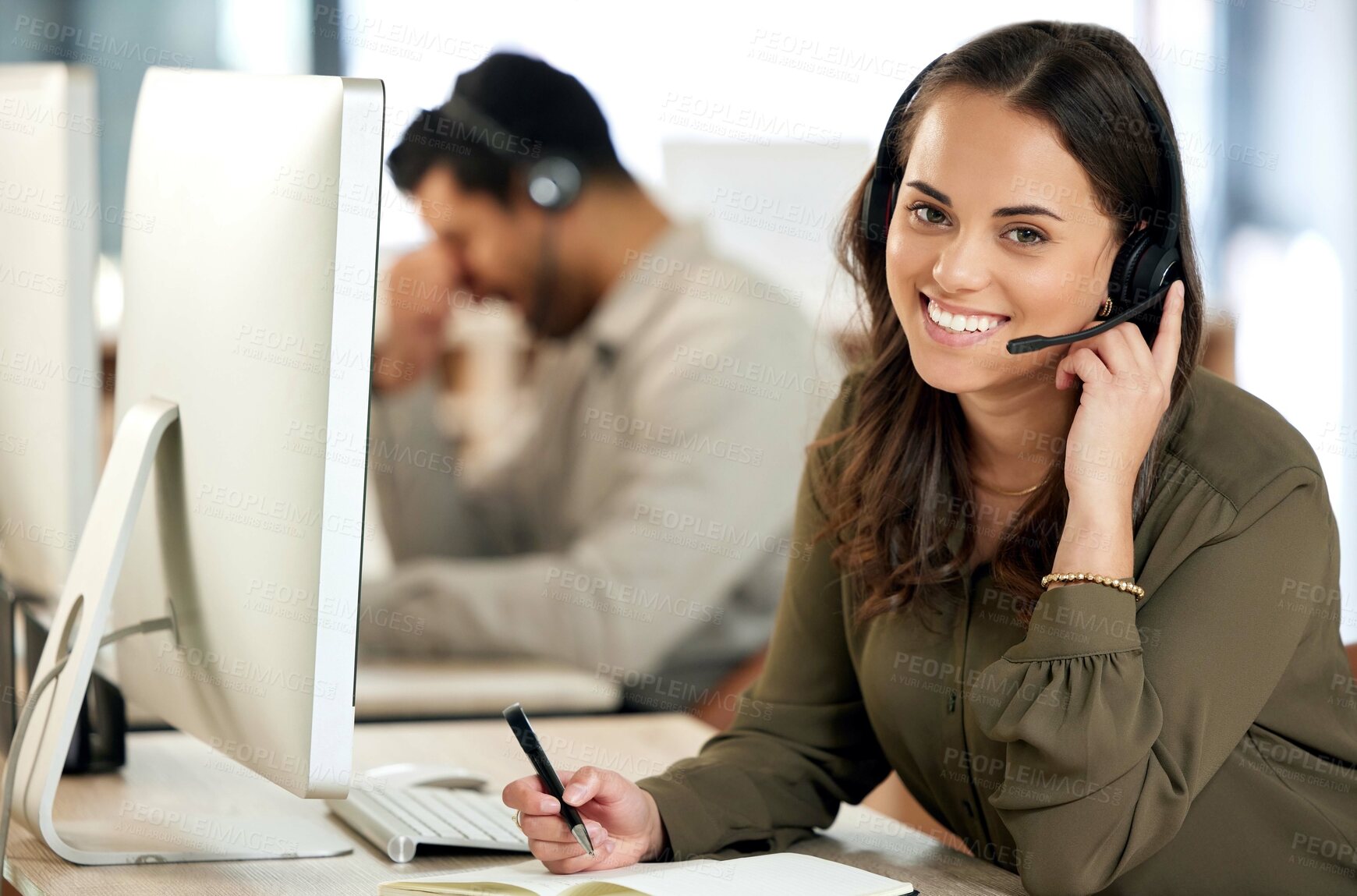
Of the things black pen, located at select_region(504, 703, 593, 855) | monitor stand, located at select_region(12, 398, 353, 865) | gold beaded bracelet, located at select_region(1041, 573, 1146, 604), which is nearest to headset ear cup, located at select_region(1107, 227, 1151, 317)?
gold beaded bracelet, located at select_region(1041, 573, 1146, 604)

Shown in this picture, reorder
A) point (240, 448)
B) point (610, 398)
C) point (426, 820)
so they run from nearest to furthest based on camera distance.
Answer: point (240, 448) → point (426, 820) → point (610, 398)

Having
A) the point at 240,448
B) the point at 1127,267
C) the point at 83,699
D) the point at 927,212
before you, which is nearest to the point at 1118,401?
the point at 1127,267

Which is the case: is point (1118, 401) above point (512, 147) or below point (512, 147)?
below

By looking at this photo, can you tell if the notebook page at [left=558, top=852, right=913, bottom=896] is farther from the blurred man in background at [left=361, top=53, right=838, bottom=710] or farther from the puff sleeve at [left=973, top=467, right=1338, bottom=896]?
the blurred man in background at [left=361, top=53, right=838, bottom=710]

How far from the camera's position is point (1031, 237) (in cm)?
106

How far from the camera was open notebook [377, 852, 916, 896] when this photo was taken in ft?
2.87

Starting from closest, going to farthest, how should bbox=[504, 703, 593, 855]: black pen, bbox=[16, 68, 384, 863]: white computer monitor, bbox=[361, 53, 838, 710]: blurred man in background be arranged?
bbox=[16, 68, 384, 863]: white computer monitor < bbox=[504, 703, 593, 855]: black pen < bbox=[361, 53, 838, 710]: blurred man in background

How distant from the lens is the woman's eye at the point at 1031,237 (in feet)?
3.47

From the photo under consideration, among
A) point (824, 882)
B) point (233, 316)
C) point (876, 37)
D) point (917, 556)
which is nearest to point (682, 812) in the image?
point (824, 882)

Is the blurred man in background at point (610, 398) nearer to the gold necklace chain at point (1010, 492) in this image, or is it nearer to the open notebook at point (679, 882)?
the gold necklace chain at point (1010, 492)

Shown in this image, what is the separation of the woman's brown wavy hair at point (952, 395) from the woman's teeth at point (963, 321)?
12cm

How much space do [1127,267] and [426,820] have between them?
72 centimetres

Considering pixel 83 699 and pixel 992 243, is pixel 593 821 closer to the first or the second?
pixel 83 699

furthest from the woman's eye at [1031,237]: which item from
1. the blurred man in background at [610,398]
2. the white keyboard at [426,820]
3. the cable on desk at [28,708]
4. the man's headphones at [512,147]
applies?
the man's headphones at [512,147]
